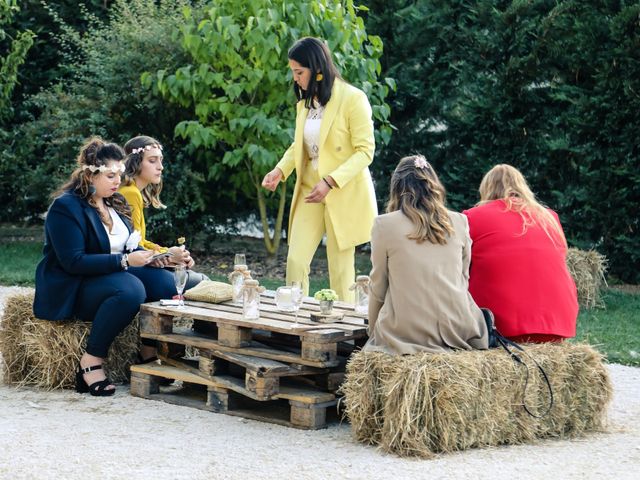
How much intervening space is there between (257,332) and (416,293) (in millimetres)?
1435

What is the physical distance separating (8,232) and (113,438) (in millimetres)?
10738

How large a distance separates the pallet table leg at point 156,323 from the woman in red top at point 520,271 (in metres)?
1.76

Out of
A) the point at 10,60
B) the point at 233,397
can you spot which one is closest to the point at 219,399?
the point at 233,397

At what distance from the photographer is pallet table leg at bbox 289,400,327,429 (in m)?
5.51

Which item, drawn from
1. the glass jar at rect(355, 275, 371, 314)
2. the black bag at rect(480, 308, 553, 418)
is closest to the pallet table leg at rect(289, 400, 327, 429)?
the glass jar at rect(355, 275, 371, 314)

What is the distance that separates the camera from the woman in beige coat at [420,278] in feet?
17.2

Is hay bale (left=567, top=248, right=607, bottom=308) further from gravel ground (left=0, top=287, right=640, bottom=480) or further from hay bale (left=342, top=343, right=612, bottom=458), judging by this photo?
hay bale (left=342, top=343, right=612, bottom=458)

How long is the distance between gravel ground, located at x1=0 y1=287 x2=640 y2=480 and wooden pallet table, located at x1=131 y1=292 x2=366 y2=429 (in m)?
0.14

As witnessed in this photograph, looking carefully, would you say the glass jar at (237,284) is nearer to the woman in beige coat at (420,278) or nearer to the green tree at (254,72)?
the woman in beige coat at (420,278)

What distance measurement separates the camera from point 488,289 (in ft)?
18.6

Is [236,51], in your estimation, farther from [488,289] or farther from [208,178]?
[488,289]

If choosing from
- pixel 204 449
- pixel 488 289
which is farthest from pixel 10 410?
pixel 488 289

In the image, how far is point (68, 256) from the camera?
6172 millimetres

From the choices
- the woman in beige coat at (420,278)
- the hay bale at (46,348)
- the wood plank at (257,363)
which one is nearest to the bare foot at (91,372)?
the hay bale at (46,348)
